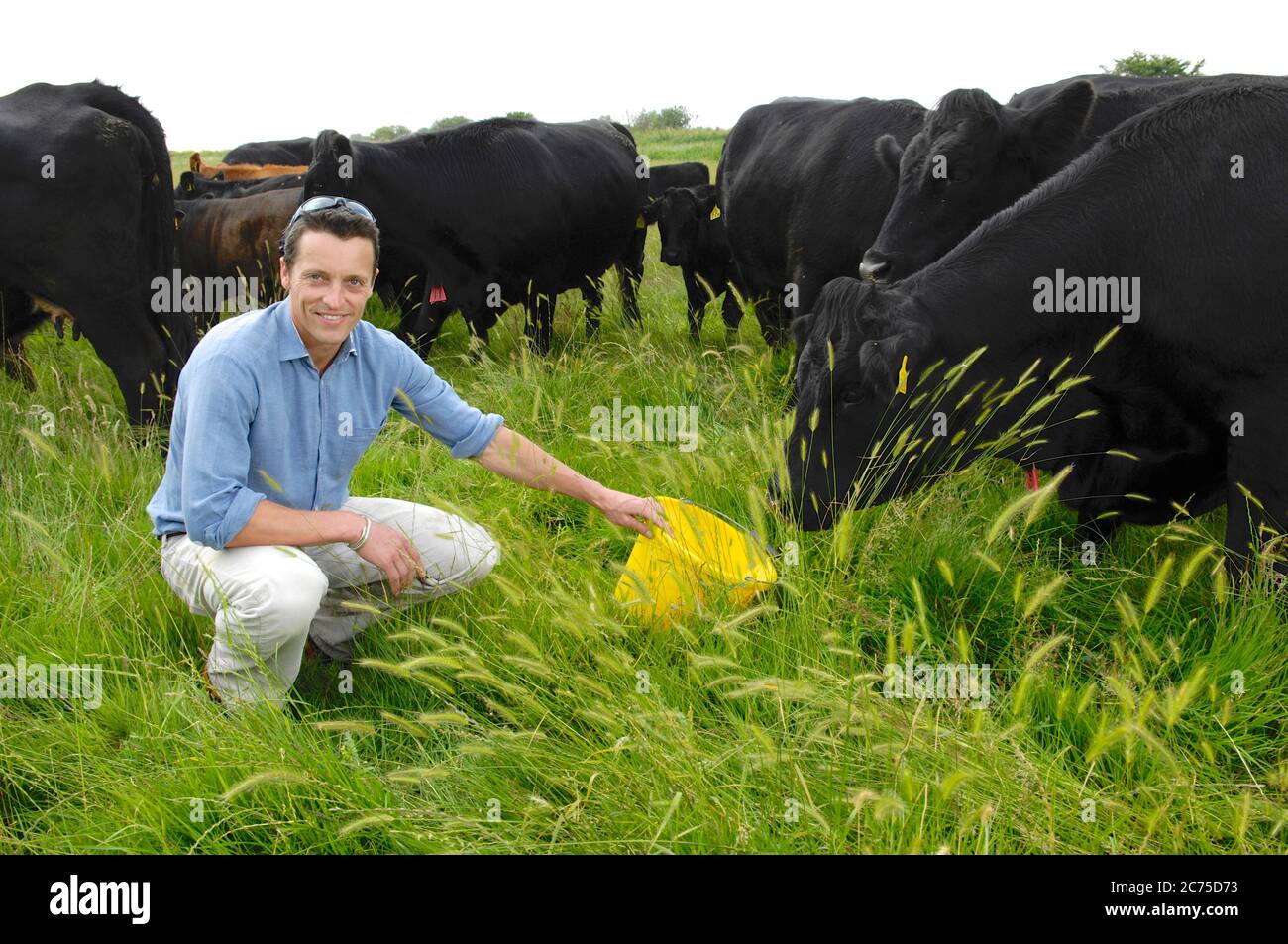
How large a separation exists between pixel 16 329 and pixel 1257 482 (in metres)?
6.93

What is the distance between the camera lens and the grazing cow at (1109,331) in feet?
11.5

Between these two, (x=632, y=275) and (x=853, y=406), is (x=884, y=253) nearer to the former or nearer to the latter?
(x=853, y=406)

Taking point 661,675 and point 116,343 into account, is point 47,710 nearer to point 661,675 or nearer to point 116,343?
point 661,675

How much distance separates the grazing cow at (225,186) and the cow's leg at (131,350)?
542 centimetres

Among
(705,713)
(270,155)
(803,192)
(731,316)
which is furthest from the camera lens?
(270,155)

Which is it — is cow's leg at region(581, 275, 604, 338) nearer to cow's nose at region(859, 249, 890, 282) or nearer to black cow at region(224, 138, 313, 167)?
cow's nose at region(859, 249, 890, 282)

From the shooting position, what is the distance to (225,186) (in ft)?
40.7

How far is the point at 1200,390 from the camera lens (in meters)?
3.60

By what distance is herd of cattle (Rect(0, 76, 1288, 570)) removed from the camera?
3562 mm

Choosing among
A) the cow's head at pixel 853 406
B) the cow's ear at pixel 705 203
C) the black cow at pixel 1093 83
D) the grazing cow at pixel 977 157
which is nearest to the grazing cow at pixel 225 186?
the cow's ear at pixel 705 203

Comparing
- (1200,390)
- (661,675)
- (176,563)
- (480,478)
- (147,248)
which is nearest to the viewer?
(661,675)

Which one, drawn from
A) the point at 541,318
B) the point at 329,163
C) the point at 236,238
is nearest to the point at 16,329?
the point at 329,163
